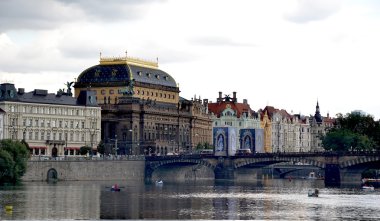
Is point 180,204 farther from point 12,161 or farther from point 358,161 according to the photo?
point 358,161

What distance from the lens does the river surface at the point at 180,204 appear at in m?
111

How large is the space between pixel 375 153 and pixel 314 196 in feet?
144

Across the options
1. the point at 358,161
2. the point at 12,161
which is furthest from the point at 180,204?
the point at 358,161

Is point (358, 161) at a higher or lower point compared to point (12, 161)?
higher

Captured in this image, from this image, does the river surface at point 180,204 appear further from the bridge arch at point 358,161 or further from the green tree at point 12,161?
the bridge arch at point 358,161

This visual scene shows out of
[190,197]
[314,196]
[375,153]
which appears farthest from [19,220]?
[375,153]

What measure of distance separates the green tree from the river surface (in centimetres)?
567

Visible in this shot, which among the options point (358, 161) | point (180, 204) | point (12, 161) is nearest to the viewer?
point (180, 204)

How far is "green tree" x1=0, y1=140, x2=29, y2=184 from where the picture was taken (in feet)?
558

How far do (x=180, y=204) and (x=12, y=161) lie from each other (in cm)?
4825

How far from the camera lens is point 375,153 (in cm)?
19200

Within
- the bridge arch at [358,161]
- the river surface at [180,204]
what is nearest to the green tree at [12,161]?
the river surface at [180,204]

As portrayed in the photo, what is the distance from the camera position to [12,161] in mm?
172000

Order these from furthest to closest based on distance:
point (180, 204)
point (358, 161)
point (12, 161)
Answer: point (358, 161) < point (12, 161) < point (180, 204)
